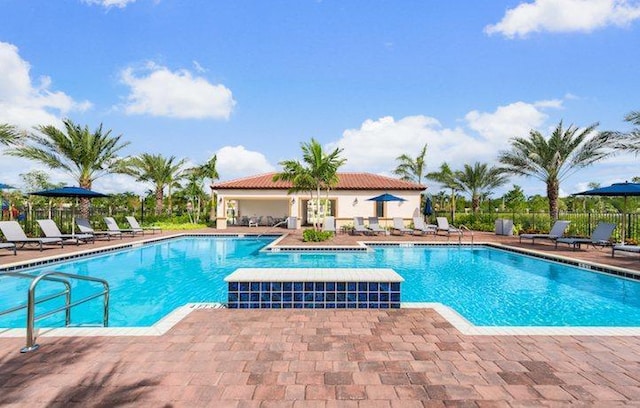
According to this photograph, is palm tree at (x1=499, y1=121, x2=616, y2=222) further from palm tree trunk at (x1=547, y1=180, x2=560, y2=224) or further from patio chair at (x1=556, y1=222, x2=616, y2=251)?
patio chair at (x1=556, y1=222, x2=616, y2=251)

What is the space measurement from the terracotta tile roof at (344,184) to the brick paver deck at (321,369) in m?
21.7

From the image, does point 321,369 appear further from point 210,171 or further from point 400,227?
point 210,171

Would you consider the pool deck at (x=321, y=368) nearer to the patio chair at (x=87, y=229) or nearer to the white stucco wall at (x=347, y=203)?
the patio chair at (x=87, y=229)

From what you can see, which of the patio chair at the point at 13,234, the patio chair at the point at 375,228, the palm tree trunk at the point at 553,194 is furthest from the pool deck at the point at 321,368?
the palm tree trunk at the point at 553,194

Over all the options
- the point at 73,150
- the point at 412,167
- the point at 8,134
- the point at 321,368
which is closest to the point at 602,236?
the point at 321,368

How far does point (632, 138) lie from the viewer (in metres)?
15.6

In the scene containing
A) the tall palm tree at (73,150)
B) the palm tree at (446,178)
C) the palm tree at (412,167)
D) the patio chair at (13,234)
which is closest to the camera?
the patio chair at (13,234)

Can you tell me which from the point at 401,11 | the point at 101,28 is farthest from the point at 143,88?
the point at 401,11

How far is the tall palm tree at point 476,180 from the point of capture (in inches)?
1195

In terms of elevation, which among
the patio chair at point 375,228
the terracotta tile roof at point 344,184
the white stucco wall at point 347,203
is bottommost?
the patio chair at point 375,228

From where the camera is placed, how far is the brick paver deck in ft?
8.99

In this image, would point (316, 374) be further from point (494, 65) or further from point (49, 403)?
point (494, 65)

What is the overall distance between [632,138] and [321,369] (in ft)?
64.1

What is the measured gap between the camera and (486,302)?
24.0 ft
